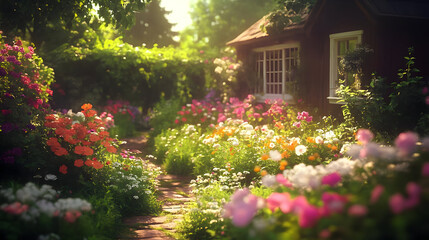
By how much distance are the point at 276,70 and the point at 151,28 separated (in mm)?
17819

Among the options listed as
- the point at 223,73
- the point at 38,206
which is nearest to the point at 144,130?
the point at 223,73

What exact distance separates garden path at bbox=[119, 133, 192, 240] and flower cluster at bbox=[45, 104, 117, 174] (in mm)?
956

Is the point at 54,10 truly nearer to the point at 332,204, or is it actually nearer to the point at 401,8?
the point at 332,204

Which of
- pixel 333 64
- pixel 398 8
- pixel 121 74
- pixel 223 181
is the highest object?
pixel 398 8

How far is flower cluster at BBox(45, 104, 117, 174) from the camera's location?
500cm

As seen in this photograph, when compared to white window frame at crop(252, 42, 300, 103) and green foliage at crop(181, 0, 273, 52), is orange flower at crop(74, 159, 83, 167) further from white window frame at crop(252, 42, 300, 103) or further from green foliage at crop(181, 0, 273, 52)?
green foliage at crop(181, 0, 273, 52)

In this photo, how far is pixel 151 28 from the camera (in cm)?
2817

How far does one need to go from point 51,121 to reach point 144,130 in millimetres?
9943

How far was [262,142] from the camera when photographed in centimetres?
703

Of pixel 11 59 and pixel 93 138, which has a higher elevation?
pixel 11 59

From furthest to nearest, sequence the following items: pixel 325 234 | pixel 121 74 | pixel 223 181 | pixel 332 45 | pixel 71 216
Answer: pixel 121 74, pixel 332 45, pixel 223 181, pixel 71 216, pixel 325 234

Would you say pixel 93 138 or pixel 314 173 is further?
pixel 93 138

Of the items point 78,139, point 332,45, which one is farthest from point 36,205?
point 332,45

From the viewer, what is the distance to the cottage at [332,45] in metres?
8.46
